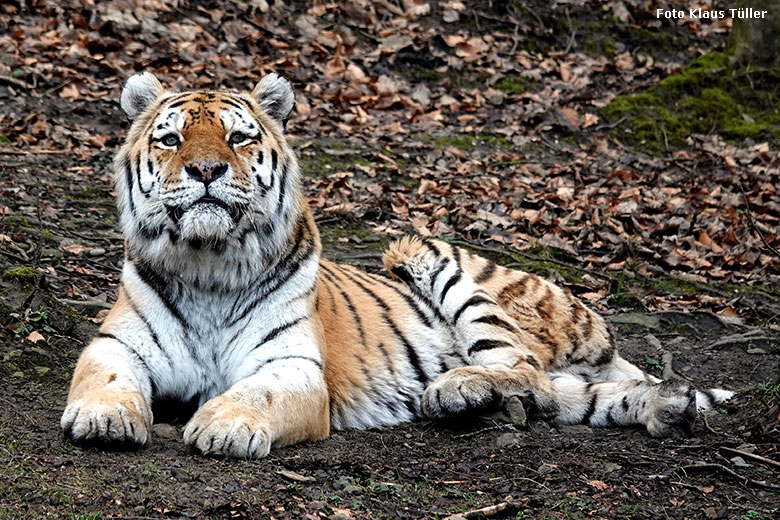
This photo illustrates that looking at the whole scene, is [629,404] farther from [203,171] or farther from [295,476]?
[203,171]

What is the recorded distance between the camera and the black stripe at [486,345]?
442cm

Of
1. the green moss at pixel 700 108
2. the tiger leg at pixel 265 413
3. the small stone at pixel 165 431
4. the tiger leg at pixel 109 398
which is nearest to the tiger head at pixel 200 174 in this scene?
the tiger leg at pixel 109 398

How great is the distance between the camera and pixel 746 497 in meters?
3.02

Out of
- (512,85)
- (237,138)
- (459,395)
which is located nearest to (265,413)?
(459,395)

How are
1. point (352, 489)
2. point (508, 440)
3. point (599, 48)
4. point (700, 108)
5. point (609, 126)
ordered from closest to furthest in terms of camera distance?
point (352, 489) → point (508, 440) → point (609, 126) → point (700, 108) → point (599, 48)

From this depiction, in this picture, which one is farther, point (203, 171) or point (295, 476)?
point (203, 171)

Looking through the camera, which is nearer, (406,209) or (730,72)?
(406,209)

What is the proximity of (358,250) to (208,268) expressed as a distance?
2.87 metres

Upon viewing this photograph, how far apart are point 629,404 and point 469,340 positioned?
0.84 metres

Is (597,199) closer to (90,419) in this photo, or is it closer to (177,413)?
(177,413)

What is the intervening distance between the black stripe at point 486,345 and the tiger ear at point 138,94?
190cm

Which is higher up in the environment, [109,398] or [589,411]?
[109,398]

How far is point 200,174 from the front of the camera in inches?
134

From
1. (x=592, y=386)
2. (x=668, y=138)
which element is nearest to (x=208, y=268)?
(x=592, y=386)
